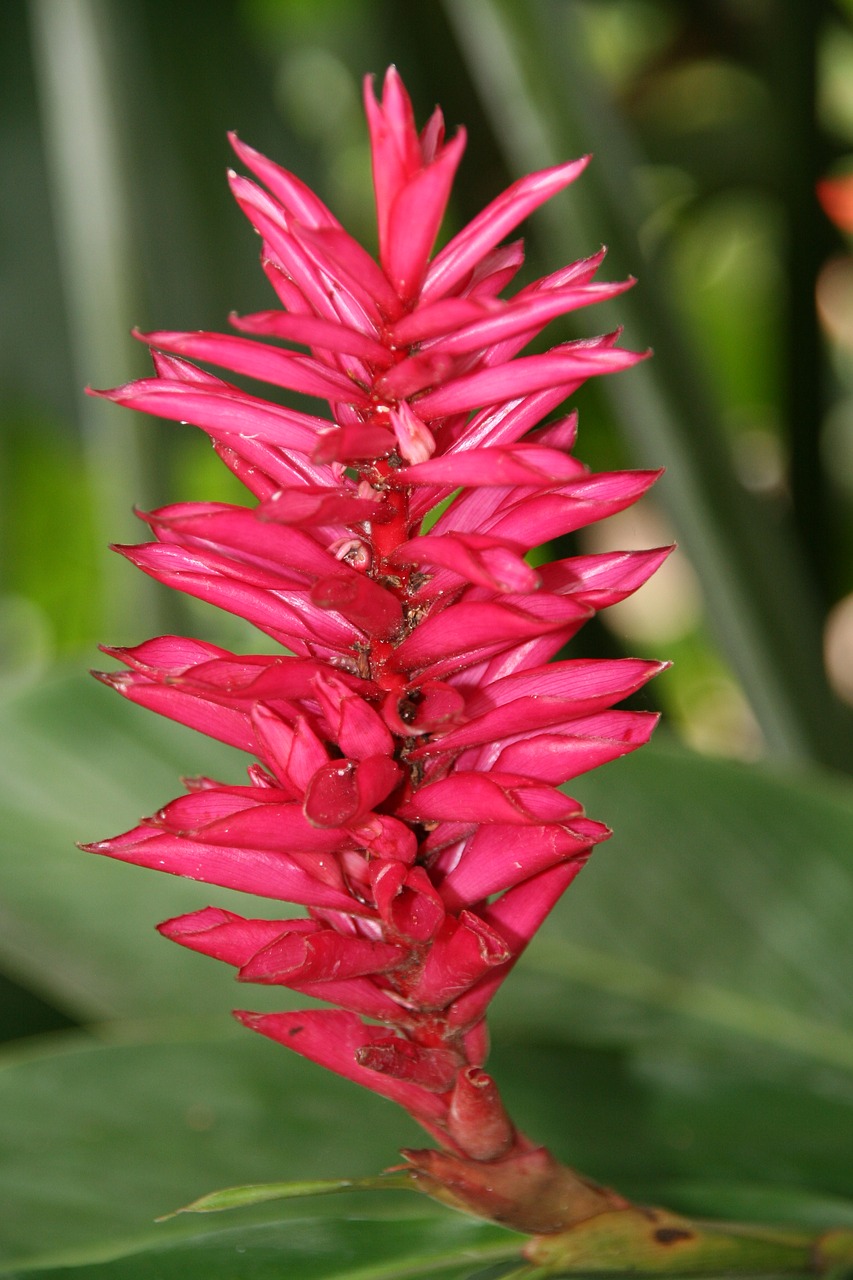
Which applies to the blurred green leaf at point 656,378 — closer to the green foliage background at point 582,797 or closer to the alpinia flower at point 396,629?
the green foliage background at point 582,797

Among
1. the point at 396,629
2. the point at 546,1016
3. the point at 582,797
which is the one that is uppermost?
the point at 396,629

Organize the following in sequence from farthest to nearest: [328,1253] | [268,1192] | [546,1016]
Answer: [546,1016], [328,1253], [268,1192]

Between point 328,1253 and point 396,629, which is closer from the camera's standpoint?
A: point 396,629

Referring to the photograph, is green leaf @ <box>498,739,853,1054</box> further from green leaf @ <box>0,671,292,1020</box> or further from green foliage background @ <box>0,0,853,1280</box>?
green leaf @ <box>0,671,292,1020</box>

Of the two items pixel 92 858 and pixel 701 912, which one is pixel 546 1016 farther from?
pixel 92 858

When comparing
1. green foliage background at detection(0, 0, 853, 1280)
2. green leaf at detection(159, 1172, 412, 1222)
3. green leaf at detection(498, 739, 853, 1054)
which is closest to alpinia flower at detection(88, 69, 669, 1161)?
green leaf at detection(159, 1172, 412, 1222)

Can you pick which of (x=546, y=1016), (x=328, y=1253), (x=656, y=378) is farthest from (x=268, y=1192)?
(x=656, y=378)
